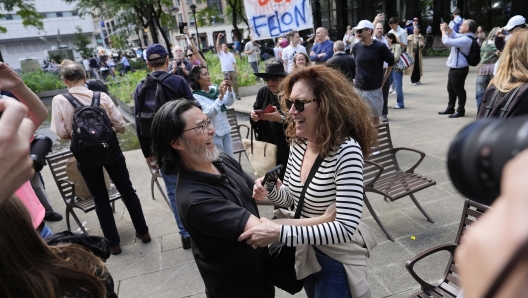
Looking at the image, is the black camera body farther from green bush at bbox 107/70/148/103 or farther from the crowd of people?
green bush at bbox 107/70/148/103

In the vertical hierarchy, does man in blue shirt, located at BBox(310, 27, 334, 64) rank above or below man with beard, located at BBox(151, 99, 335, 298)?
above

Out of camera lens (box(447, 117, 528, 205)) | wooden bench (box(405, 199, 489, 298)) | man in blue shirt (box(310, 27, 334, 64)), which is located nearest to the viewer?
camera lens (box(447, 117, 528, 205))

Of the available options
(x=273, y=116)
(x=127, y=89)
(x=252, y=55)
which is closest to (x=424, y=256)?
(x=273, y=116)

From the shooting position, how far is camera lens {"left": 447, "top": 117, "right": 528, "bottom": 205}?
47cm

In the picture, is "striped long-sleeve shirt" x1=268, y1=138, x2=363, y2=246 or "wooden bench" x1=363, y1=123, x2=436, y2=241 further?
"wooden bench" x1=363, y1=123, x2=436, y2=241

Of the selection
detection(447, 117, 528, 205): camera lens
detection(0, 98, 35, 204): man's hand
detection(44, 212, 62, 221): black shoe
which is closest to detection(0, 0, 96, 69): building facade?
detection(44, 212, 62, 221): black shoe

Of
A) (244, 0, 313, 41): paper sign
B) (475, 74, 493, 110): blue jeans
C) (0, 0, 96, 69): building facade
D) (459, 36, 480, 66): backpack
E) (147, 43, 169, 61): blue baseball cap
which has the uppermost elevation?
(0, 0, 96, 69): building facade

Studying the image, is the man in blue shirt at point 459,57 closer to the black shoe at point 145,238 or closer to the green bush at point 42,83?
the black shoe at point 145,238

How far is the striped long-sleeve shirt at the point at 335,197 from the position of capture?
167 cm

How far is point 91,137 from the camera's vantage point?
3.31m

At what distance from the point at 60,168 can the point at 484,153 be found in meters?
4.85

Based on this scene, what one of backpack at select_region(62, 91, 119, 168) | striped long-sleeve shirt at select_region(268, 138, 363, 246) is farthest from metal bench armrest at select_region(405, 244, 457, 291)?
backpack at select_region(62, 91, 119, 168)

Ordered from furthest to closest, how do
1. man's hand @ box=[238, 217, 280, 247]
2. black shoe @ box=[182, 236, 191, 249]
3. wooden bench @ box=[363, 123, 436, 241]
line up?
black shoe @ box=[182, 236, 191, 249] < wooden bench @ box=[363, 123, 436, 241] < man's hand @ box=[238, 217, 280, 247]

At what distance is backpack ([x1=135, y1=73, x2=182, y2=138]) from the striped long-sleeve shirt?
7.18ft
